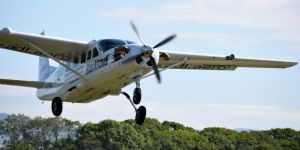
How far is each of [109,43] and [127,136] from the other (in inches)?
1416

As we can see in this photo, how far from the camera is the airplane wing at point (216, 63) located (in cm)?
3396

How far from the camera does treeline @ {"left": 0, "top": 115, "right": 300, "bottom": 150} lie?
65500 mm

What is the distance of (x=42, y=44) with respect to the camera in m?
31.8

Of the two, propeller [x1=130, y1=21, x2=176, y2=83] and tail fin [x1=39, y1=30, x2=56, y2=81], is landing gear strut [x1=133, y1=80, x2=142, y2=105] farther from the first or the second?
tail fin [x1=39, y1=30, x2=56, y2=81]

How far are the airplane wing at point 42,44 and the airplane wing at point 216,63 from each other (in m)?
4.20

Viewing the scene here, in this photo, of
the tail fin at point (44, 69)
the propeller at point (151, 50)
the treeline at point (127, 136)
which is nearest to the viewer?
the propeller at point (151, 50)

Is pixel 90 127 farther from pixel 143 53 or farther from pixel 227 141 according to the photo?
pixel 143 53

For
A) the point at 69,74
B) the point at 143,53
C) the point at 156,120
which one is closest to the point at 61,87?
the point at 69,74

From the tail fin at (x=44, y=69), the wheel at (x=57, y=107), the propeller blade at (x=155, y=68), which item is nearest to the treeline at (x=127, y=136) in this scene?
the tail fin at (x=44, y=69)

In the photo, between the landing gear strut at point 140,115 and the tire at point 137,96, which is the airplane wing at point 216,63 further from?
the tire at point 137,96

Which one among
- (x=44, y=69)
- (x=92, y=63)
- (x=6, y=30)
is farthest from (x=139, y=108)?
(x=44, y=69)

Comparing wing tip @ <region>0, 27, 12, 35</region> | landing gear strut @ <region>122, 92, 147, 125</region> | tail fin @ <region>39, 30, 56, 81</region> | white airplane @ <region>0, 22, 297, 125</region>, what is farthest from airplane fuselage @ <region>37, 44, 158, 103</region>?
wing tip @ <region>0, 27, 12, 35</region>

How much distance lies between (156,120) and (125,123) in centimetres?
752

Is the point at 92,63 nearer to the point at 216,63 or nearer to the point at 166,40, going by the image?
the point at 166,40
